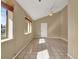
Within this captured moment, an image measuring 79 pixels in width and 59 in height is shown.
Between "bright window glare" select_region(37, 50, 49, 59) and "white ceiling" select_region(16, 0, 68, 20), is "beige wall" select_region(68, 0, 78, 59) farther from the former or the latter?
"white ceiling" select_region(16, 0, 68, 20)

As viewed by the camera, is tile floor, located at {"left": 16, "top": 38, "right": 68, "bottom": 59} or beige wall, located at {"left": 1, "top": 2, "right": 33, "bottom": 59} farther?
tile floor, located at {"left": 16, "top": 38, "right": 68, "bottom": 59}

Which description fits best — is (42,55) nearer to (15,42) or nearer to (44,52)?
(44,52)

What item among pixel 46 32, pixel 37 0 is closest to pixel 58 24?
pixel 46 32

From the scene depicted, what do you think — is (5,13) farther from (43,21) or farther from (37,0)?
(43,21)

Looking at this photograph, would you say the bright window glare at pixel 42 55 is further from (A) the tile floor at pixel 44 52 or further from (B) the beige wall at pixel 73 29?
(B) the beige wall at pixel 73 29

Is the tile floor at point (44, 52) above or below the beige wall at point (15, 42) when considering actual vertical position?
below

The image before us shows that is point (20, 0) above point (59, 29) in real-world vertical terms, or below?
above

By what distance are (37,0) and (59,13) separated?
11.8 m

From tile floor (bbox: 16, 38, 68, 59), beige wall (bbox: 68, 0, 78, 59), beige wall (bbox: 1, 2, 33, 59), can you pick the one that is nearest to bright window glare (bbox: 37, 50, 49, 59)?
tile floor (bbox: 16, 38, 68, 59)

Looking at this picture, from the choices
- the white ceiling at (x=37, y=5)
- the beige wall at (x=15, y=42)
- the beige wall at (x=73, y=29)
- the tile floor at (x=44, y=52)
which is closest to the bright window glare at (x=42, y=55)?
the tile floor at (x=44, y=52)

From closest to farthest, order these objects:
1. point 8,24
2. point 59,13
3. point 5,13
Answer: point 5,13 < point 8,24 < point 59,13

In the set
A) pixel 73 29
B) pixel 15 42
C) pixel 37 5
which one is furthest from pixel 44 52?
pixel 73 29

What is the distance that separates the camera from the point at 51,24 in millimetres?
19172

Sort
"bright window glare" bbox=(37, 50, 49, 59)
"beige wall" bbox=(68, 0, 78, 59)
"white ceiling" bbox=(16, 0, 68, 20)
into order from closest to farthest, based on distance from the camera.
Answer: "beige wall" bbox=(68, 0, 78, 59), "bright window glare" bbox=(37, 50, 49, 59), "white ceiling" bbox=(16, 0, 68, 20)
